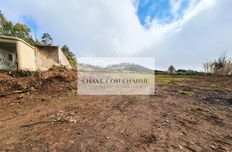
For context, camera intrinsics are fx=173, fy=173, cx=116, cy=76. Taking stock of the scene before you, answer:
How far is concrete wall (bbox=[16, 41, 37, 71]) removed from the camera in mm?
9609

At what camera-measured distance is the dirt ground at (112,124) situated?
8.23 feet

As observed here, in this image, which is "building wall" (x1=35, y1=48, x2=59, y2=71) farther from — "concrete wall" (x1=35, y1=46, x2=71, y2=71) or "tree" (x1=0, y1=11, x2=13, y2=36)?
"tree" (x1=0, y1=11, x2=13, y2=36)

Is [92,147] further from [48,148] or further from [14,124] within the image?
[14,124]

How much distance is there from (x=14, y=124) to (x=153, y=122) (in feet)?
8.91

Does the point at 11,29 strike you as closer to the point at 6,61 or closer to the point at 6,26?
the point at 6,26

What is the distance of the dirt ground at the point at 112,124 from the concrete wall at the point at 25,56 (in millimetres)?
4725

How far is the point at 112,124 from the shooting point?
3281 mm

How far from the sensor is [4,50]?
447 inches

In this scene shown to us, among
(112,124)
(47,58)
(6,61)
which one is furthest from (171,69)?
(112,124)

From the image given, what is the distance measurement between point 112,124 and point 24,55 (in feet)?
29.4

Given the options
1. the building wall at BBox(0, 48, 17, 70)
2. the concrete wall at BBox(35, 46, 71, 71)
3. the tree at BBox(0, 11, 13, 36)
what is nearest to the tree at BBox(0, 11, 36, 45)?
the tree at BBox(0, 11, 13, 36)

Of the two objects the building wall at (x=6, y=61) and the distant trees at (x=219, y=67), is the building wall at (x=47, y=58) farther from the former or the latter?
the distant trees at (x=219, y=67)

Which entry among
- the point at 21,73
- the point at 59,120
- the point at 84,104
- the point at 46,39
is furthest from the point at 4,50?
the point at 46,39

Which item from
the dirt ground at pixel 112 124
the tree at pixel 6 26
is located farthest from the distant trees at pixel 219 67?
the tree at pixel 6 26
